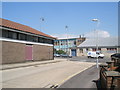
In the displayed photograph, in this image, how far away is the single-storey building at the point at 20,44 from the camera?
22.1 metres

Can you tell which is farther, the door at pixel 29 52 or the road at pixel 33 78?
the door at pixel 29 52

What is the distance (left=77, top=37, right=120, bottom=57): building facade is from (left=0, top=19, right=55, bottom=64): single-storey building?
100 ft

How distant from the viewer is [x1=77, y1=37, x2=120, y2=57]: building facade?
58375 millimetres

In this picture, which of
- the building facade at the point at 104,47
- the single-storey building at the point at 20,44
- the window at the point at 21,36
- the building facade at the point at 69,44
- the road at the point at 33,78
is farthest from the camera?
the building facade at the point at 69,44

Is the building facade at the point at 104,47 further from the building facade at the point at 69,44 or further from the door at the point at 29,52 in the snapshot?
the door at the point at 29,52

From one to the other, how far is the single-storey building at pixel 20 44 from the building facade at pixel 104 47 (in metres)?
30.6

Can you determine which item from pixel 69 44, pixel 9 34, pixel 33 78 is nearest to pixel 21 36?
pixel 9 34

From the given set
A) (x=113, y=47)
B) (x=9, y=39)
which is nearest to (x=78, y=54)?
(x=113, y=47)

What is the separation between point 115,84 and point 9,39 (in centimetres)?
1974

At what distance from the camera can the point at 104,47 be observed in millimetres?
59344

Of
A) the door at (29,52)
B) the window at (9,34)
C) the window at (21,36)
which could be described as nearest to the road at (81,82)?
the window at (9,34)

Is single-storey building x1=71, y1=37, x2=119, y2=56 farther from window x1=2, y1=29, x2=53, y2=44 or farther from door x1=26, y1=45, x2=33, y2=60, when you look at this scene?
door x1=26, y1=45, x2=33, y2=60

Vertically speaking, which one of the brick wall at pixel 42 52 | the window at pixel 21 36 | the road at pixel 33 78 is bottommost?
the road at pixel 33 78

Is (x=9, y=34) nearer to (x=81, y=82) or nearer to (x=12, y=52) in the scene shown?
(x=12, y=52)
